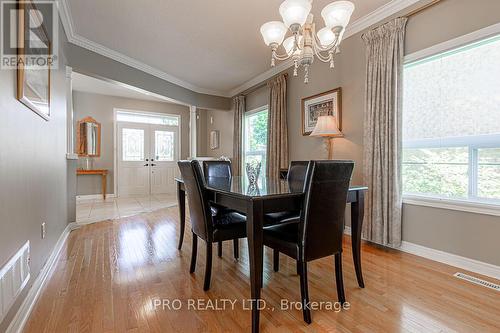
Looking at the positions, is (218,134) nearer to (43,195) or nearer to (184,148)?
(184,148)

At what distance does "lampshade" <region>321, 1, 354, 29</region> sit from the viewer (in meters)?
1.78

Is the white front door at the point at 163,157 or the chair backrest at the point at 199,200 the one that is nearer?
the chair backrest at the point at 199,200

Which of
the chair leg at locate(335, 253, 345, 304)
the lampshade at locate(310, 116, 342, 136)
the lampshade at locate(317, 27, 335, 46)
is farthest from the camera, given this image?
the lampshade at locate(310, 116, 342, 136)

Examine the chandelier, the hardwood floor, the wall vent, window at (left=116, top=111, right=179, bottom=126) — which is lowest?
the hardwood floor

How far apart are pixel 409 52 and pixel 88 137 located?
21.4 feet

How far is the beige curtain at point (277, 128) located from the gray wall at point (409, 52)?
555 millimetres

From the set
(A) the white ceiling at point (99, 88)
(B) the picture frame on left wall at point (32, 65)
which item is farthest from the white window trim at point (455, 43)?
(A) the white ceiling at point (99, 88)

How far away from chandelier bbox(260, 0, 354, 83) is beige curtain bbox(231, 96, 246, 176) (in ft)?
10.0

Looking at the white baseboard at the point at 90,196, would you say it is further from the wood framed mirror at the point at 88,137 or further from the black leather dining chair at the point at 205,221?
the black leather dining chair at the point at 205,221

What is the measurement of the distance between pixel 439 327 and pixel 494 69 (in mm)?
2017

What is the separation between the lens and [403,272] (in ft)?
6.94

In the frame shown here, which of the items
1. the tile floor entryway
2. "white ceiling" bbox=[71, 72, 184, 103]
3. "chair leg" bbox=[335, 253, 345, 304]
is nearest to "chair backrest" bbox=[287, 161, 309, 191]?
"chair leg" bbox=[335, 253, 345, 304]

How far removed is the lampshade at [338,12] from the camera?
178cm

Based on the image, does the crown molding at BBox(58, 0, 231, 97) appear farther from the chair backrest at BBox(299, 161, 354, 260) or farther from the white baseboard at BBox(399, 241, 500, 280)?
the white baseboard at BBox(399, 241, 500, 280)
